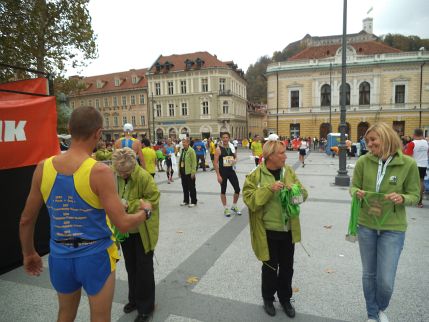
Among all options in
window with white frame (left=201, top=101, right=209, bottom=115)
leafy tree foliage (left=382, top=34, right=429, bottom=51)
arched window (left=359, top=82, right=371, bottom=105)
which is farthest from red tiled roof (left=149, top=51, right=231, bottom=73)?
leafy tree foliage (left=382, top=34, right=429, bottom=51)

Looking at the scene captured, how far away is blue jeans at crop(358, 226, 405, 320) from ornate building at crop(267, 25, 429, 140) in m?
40.2

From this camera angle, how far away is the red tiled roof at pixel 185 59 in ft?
163

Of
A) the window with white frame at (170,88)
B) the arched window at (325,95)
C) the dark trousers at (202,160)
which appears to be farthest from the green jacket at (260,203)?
the window with white frame at (170,88)

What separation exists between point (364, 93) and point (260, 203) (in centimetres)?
4445

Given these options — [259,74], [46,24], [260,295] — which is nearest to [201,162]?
[46,24]

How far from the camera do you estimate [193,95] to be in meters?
50.5

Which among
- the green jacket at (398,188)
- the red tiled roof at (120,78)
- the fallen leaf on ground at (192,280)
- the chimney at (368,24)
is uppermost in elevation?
the chimney at (368,24)

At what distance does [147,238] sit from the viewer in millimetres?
3121

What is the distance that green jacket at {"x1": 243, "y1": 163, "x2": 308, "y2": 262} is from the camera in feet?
10.0

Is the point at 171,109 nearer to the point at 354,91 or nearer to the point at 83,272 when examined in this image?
the point at 354,91

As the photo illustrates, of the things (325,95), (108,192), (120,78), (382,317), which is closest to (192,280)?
(382,317)

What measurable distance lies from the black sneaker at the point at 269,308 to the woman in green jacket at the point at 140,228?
4.01 feet

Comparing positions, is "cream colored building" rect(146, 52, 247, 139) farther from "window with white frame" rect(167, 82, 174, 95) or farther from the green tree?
the green tree

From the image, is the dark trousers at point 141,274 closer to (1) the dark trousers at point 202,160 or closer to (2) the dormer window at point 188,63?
(1) the dark trousers at point 202,160
